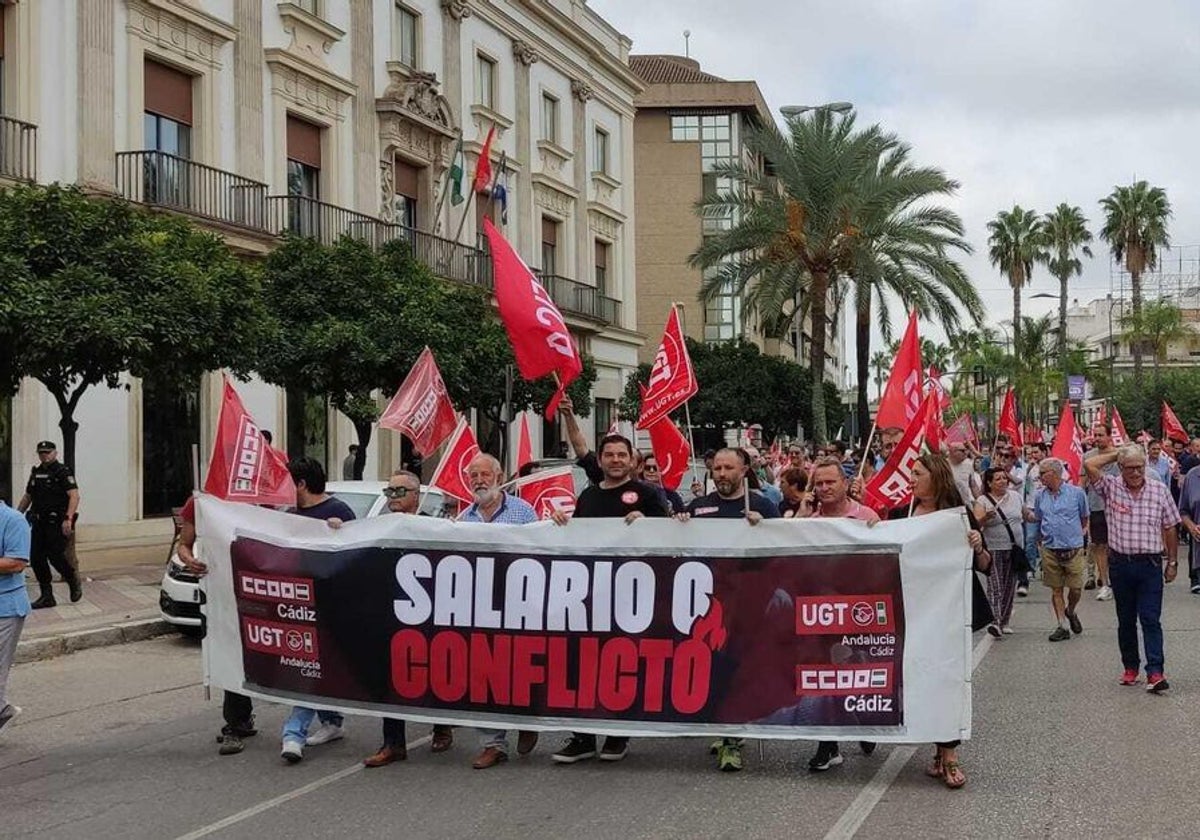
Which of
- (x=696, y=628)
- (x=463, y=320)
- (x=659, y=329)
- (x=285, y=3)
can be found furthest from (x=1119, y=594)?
(x=659, y=329)

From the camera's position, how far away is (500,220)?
105 feet

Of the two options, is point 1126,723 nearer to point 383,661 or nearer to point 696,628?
point 696,628

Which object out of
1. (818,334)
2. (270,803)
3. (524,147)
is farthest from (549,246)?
(270,803)

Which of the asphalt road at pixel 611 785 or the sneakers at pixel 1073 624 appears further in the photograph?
the sneakers at pixel 1073 624

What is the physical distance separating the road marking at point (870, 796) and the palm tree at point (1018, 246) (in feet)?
210

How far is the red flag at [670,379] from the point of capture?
42.5 feet

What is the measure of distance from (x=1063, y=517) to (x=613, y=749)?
6.48 m

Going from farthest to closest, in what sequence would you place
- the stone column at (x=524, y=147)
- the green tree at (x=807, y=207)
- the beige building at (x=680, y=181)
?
the beige building at (x=680, y=181), the stone column at (x=524, y=147), the green tree at (x=807, y=207)

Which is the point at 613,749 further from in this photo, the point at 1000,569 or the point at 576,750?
the point at 1000,569

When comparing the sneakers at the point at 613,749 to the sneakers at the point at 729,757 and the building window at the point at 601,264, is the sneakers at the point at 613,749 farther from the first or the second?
the building window at the point at 601,264

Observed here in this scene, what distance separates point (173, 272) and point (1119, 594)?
33.3ft

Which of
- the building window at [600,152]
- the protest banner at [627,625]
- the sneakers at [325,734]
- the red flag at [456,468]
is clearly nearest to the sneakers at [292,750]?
the protest banner at [627,625]

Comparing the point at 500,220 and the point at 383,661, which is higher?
the point at 500,220

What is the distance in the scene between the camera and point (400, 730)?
701 centimetres
